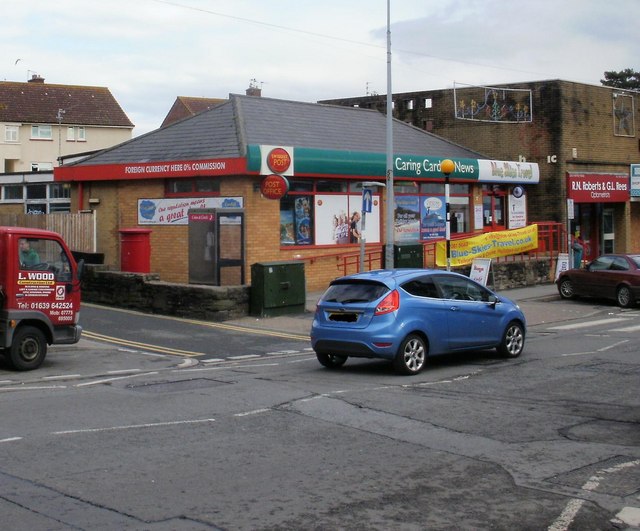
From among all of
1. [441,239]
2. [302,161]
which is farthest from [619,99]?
[302,161]

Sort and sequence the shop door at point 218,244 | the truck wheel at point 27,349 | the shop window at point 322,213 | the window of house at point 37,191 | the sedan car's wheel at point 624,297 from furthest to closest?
the window of house at point 37,191 < the shop window at point 322,213 < the sedan car's wheel at point 624,297 < the shop door at point 218,244 < the truck wheel at point 27,349

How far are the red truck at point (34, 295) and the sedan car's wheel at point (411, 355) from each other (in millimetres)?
5509

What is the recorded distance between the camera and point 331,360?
1456cm

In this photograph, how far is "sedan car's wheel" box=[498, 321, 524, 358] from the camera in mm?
15215

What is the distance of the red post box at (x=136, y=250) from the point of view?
23.4m

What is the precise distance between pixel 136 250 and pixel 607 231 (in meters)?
23.2

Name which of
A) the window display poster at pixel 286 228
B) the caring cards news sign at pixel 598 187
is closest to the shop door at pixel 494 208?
the caring cards news sign at pixel 598 187

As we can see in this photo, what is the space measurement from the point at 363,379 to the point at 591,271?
1494 cm

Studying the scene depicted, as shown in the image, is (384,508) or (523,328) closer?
(384,508)

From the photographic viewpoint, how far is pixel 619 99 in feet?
124

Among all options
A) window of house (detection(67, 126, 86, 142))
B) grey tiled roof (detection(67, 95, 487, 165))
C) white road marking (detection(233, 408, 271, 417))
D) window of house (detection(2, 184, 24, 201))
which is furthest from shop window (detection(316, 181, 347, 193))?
window of house (detection(67, 126, 86, 142))

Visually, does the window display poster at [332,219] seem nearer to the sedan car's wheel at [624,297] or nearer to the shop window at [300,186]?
the shop window at [300,186]

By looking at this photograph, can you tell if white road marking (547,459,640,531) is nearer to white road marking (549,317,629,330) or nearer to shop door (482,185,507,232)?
white road marking (549,317,629,330)

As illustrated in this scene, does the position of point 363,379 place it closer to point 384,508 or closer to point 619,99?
point 384,508
